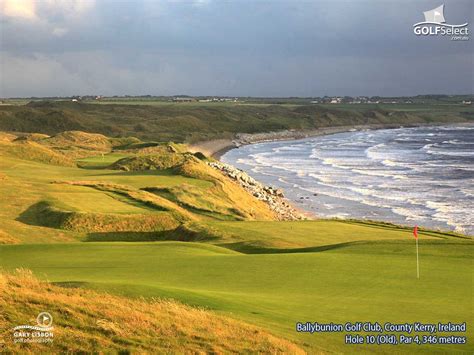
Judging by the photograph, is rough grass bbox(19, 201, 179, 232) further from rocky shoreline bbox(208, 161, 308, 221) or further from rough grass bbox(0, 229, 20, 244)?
rocky shoreline bbox(208, 161, 308, 221)

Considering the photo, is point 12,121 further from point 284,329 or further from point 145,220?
point 284,329

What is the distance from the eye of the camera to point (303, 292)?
17.0 metres

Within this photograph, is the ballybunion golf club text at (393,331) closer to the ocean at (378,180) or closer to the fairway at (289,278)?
the fairway at (289,278)

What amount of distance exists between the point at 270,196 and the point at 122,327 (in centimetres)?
4685

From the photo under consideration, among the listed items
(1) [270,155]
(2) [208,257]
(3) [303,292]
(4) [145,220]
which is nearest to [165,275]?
(2) [208,257]

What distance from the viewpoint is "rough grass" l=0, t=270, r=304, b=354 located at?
1204 cm

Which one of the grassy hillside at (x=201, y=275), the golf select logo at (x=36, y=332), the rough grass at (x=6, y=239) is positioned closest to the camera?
the golf select logo at (x=36, y=332)

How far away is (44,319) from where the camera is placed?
12648 millimetres

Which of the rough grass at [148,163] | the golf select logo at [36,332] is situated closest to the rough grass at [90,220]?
the golf select logo at [36,332]

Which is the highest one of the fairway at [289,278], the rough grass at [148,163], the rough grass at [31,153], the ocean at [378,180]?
the rough grass at [31,153]

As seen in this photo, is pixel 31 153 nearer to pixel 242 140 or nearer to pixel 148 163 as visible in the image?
pixel 148 163

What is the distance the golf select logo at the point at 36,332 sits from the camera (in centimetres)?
1180

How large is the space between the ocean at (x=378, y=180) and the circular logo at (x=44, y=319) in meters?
34.2

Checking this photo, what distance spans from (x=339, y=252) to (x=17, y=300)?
12.9 metres
